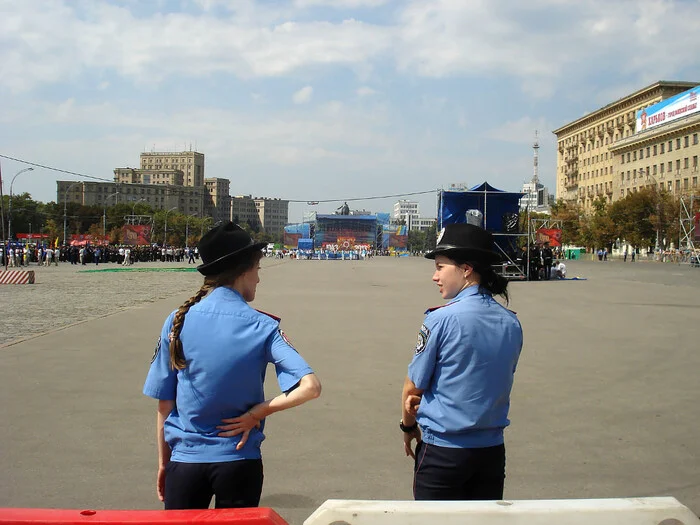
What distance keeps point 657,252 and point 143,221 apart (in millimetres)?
76081

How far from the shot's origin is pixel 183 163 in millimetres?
175500

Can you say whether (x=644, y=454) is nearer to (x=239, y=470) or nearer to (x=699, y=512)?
(x=699, y=512)

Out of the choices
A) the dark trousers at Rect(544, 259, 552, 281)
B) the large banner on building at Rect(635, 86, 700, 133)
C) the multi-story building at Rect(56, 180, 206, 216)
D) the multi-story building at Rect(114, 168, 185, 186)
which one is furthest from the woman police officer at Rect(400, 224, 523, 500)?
the multi-story building at Rect(114, 168, 185, 186)

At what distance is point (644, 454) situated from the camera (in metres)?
5.68

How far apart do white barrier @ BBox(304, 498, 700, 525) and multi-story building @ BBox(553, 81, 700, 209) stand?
9389cm

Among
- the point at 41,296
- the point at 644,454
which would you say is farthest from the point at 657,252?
the point at 644,454

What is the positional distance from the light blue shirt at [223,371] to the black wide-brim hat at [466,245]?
0.86m

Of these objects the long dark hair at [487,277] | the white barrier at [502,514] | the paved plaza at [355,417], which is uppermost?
the long dark hair at [487,277]

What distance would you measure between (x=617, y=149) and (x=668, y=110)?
16512mm

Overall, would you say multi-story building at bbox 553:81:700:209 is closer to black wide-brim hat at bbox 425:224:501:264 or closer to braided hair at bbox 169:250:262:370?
black wide-brim hat at bbox 425:224:501:264

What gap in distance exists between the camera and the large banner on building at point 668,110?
86375 mm

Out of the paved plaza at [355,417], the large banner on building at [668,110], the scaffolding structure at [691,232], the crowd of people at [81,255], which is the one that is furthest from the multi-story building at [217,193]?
the paved plaza at [355,417]

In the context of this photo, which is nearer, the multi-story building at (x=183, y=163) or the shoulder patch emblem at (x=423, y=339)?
the shoulder patch emblem at (x=423, y=339)

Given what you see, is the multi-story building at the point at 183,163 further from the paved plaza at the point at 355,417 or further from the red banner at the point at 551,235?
the paved plaza at the point at 355,417
